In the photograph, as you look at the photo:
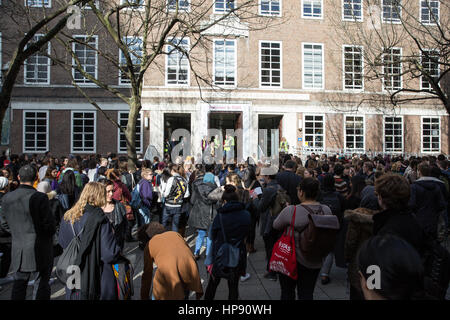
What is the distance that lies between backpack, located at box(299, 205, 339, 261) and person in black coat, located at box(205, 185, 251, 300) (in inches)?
32.8

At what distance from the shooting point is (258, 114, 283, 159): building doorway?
75.4ft

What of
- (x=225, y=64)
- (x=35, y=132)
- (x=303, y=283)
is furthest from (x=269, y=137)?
(x=303, y=283)

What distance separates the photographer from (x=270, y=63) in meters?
22.1

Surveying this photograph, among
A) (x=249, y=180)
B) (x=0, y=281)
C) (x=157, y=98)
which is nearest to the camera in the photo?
(x=0, y=281)

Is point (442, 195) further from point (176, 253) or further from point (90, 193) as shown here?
point (90, 193)

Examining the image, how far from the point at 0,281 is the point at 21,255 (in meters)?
2.15

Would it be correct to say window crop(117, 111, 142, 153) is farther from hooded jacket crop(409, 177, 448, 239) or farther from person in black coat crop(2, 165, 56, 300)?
hooded jacket crop(409, 177, 448, 239)

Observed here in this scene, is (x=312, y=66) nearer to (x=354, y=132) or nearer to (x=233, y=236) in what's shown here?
(x=354, y=132)

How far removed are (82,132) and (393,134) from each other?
2085 cm

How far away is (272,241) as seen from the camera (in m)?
5.60
